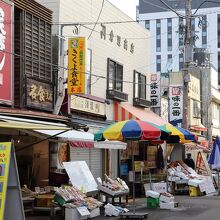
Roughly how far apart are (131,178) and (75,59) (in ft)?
15.2

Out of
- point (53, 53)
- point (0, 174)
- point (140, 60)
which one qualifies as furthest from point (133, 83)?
point (0, 174)

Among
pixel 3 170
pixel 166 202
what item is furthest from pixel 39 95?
pixel 3 170

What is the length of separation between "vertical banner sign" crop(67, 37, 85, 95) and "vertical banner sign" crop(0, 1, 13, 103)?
8.49 ft

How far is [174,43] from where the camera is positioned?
13475 centimetres

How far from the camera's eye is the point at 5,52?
46.1 ft

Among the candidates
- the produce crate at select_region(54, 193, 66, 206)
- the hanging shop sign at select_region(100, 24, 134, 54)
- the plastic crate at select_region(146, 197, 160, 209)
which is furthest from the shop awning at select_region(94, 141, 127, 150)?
the hanging shop sign at select_region(100, 24, 134, 54)

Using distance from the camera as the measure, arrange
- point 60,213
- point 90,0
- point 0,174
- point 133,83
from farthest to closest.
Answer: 1. point 133,83
2. point 90,0
3. point 60,213
4. point 0,174

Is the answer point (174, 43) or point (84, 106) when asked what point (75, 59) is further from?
point (174, 43)

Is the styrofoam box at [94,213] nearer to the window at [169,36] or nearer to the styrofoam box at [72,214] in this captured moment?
the styrofoam box at [72,214]

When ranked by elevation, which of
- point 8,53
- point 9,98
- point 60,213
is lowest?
point 60,213

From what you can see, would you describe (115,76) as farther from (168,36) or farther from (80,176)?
(168,36)

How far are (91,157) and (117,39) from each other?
20.2 feet

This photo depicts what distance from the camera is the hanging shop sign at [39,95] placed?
15062mm

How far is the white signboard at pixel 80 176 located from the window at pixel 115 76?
287 inches
